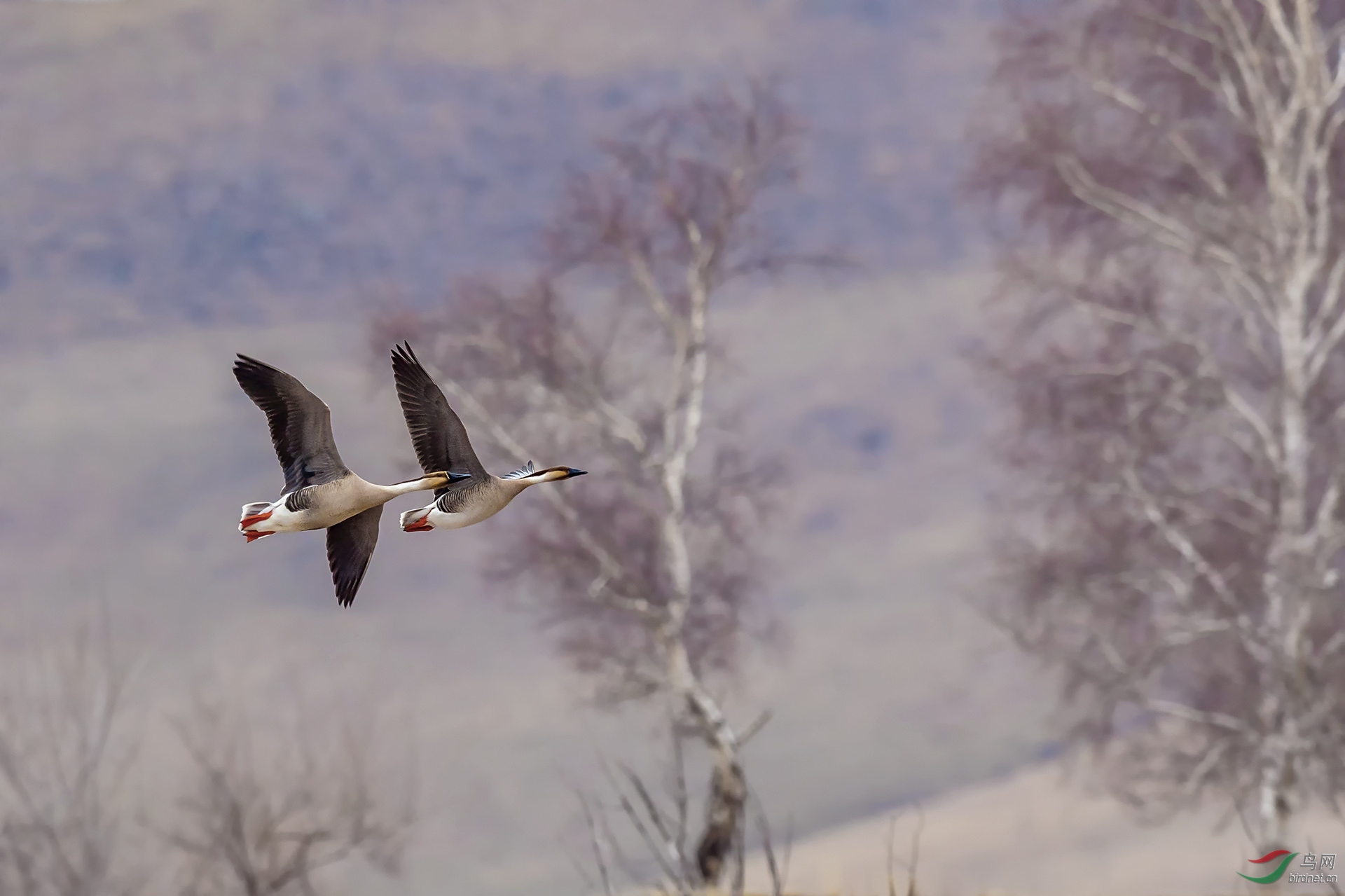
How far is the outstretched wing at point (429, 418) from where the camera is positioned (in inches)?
188

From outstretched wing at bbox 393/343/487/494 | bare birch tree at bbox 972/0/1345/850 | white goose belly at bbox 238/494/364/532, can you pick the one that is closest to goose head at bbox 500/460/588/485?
outstretched wing at bbox 393/343/487/494

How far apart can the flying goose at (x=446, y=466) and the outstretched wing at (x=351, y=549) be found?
0.74 feet

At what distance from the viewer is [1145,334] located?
1141 cm

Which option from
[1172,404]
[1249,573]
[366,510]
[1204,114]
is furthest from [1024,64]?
[366,510]

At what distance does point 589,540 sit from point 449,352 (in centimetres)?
162

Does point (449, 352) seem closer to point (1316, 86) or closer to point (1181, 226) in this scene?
point (1181, 226)

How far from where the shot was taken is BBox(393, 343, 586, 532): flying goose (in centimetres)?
448

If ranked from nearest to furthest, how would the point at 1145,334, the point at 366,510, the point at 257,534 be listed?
the point at 257,534
the point at 366,510
the point at 1145,334

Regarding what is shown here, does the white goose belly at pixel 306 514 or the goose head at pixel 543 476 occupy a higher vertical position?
the white goose belly at pixel 306 514

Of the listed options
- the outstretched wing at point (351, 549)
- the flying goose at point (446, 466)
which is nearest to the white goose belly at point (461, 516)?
the flying goose at point (446, 466)

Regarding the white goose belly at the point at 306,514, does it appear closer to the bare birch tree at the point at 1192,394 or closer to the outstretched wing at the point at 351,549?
the outstretched wing at the point at 351,549

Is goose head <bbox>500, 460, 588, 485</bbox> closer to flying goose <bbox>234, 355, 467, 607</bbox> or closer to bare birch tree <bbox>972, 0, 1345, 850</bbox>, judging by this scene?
flying goose <bbox>234, 355, 467, 607</bbox>

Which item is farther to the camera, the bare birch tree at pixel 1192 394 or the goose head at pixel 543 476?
the bare birch tree at pixel 1192 394

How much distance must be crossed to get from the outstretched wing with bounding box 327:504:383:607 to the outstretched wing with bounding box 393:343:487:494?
0.22 metres
